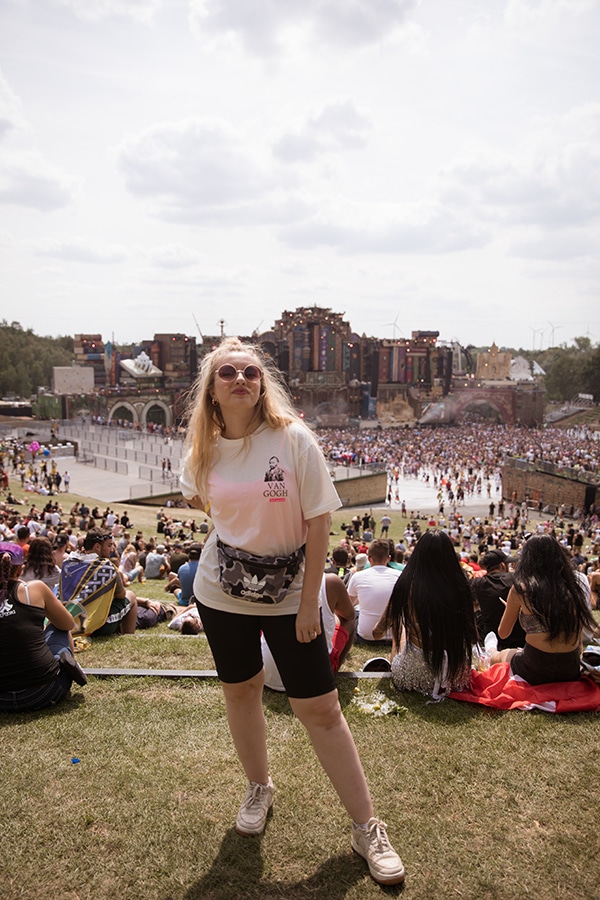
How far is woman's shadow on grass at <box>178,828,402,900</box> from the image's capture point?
221 centimetres

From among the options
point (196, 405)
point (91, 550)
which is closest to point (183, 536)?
point (91, 550)

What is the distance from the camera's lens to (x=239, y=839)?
250cm

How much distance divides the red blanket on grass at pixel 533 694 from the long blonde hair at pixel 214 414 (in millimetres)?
2065

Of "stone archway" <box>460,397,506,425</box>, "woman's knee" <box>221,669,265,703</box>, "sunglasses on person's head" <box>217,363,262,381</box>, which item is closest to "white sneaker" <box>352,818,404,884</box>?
"woman's knee" <box>221,669,265,703</box>

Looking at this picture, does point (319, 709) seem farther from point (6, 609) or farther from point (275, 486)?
point (6, 609)

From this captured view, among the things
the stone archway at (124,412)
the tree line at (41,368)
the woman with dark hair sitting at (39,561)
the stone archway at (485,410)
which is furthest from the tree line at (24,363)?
the woman with dark hair sitting at (39,561)

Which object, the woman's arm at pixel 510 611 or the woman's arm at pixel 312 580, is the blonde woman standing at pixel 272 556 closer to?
the woman's arm at pixel 312 580

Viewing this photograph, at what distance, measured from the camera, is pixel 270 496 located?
233cm

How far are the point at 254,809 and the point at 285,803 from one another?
187 mm

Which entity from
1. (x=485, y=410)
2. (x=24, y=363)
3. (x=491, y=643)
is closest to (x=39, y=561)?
(x=491, y=643)

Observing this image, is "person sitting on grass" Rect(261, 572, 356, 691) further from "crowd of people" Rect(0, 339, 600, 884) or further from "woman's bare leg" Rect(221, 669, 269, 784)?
"woman's bare leg" Rect(221, 669, 269, 784)

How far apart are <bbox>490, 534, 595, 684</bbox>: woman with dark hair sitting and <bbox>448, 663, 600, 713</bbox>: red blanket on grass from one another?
2.3 inches

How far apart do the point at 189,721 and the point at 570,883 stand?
1927mm

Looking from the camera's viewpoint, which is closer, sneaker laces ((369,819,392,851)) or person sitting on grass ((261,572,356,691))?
sneaker laces ((369,819,392,851))
